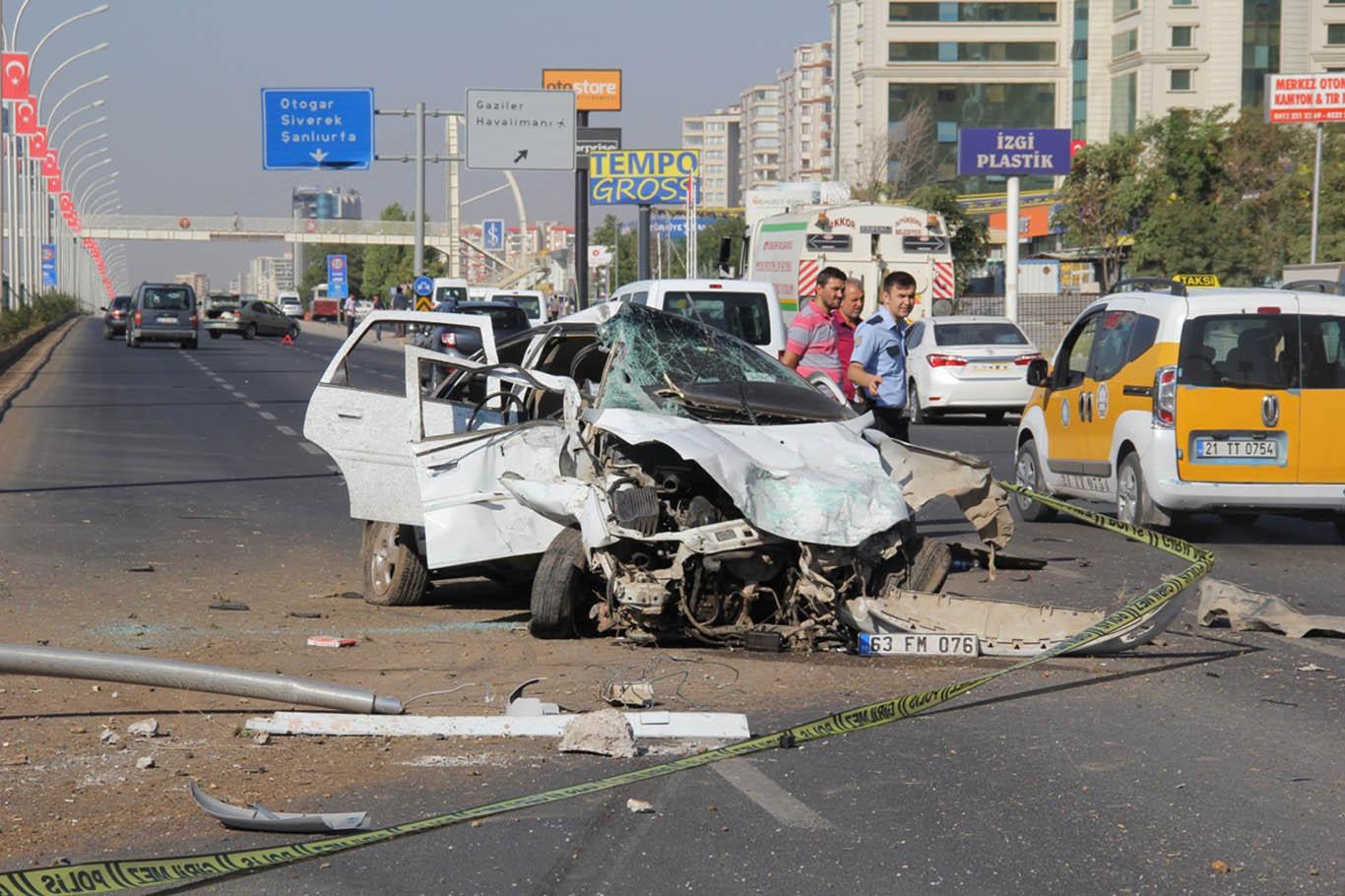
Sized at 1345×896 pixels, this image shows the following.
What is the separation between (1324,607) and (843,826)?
18.1 feet

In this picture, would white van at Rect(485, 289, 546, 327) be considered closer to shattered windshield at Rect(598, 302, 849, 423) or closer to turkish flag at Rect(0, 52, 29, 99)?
turkish flag at Rect(0, 52, 29, 99)

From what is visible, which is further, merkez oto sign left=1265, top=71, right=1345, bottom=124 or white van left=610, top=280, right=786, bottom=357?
merkez oto sign left=1265, top=71, right=1345, bottom=124

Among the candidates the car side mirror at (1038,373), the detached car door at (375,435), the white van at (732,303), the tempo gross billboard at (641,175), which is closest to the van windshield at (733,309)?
the white van at (732,303)

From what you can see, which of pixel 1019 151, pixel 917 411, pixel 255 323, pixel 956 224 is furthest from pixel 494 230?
pixel 917 411

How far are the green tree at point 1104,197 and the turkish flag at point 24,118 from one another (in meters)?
31.5

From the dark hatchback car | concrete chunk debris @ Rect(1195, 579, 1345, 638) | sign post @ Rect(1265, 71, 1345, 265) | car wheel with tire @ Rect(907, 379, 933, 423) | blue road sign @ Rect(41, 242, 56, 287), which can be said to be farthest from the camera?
blue road sign @ Rect(41, 242, 56, 287)

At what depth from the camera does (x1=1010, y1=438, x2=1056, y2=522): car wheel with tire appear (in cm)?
1465

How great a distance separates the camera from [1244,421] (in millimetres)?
12680

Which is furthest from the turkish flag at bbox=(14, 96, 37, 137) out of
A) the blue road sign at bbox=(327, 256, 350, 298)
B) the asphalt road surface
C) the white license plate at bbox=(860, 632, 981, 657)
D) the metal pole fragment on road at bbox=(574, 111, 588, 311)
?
the white license plate at bbox=(860, 632, 981, 657)

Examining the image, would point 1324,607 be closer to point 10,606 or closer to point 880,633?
point 880,633

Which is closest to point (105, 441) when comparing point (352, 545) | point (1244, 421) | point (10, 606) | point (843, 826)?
point (352, 545)

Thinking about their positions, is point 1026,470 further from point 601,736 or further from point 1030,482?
point 601,736

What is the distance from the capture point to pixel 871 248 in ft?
113

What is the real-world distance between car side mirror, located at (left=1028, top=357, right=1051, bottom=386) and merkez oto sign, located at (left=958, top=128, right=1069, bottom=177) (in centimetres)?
2685
